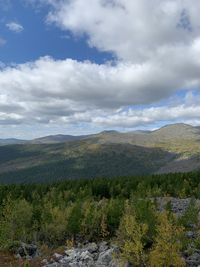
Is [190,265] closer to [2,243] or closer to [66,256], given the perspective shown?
[66,256]

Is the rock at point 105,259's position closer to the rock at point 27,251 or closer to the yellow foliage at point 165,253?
the yellow foliage at point 165,253

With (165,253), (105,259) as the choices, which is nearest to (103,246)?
(105,259)

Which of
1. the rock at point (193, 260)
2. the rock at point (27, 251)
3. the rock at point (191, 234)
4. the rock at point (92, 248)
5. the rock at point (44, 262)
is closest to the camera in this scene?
the rock at point (193, 260)

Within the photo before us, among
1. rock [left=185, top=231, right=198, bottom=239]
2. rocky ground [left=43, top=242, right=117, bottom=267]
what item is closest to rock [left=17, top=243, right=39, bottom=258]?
rocky ground [left=43, top=242, right=117, bottom=267]

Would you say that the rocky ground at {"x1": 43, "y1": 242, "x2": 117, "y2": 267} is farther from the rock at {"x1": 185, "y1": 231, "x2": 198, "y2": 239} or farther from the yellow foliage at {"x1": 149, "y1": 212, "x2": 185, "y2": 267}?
the rock at {"x1": 185, "y1": 231, "x2": 198, "y2": 239}

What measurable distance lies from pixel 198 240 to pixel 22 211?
13.8 m

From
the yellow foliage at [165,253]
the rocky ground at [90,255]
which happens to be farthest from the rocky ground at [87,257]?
the yellow foliage at [165,253]

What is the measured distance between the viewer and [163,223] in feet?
52.1

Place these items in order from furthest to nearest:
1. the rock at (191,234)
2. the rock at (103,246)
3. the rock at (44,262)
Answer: the rock at (191,234) → the rock at (103,246) → the rock at (44,262)

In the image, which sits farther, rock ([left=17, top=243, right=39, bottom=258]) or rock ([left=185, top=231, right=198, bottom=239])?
rock ([left=17, top=243, right=39, bottom=258])

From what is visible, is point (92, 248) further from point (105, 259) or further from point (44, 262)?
point (44, 262)

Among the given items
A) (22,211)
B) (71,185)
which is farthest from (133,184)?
(22,211)

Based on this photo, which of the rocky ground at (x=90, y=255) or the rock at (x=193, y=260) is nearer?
the rock at (x=193, y=260)

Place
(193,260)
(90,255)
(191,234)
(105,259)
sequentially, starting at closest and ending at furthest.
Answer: (193,260) < (105,259) < (90,255) < (191,234)
